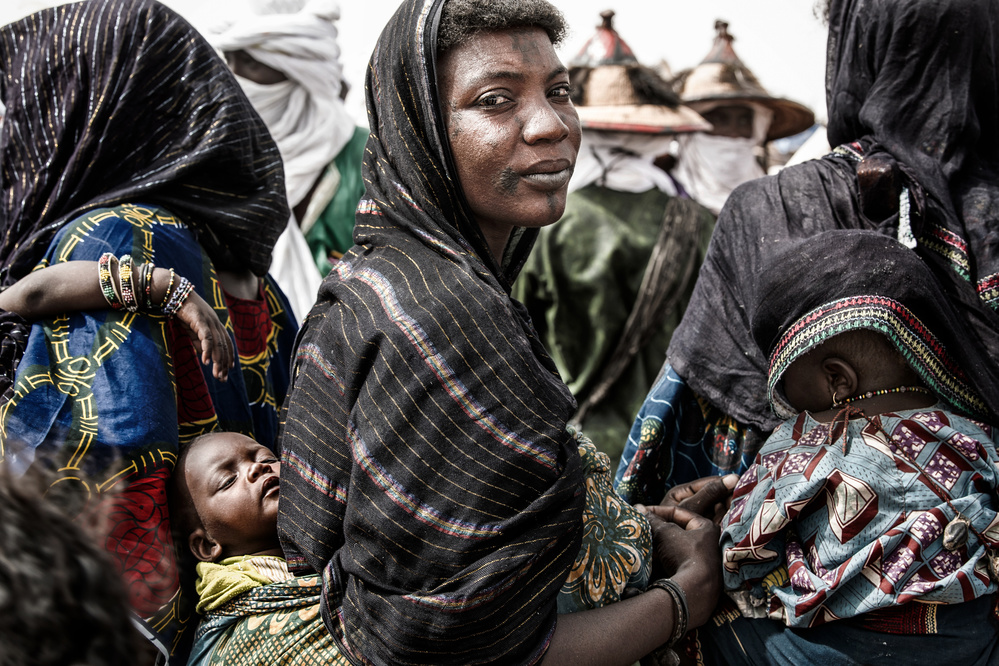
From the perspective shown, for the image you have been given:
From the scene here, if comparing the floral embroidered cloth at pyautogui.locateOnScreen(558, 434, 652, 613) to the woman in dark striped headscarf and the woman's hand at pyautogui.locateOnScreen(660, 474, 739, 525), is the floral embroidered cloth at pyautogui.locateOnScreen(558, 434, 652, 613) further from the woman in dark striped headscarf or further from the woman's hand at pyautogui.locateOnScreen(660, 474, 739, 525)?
the woman's hand at pyautogui.locateOnScreen(660, 474, 739, 525)

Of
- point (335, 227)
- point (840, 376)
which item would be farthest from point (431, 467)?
point (335, 227)

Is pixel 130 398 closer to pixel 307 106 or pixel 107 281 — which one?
pixel 107 281

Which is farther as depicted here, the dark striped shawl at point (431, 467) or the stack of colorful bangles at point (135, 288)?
the stack of colorful bangles at point (135, 288)

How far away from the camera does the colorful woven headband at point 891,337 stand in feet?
6.00

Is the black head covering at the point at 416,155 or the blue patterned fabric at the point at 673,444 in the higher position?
the black head covering at the point at 416,155

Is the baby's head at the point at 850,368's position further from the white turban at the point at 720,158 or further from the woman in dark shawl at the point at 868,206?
the white turban at the point at 720,158

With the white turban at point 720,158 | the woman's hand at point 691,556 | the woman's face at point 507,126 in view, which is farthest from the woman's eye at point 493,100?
the white turban at point 720,158

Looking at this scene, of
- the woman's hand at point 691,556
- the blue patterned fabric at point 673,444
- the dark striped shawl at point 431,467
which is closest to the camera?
the dark striped shawl at point 431,467

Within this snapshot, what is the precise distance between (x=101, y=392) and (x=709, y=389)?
5.27 feet

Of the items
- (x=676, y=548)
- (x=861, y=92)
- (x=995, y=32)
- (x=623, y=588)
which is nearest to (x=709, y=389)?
(x=676, y=548)

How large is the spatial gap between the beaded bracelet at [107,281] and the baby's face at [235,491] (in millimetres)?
417

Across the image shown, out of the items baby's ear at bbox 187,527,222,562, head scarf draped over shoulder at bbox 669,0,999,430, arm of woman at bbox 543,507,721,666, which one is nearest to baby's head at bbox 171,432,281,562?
baby's ear at bbox 187,527,222,562

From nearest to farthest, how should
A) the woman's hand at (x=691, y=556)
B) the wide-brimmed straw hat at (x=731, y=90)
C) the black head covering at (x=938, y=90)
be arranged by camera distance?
the woman's hand at (x=691, y=556)
the black head covering at (x=938, y=90)
the wide-brimmed straw hat at (x=731, y=90)

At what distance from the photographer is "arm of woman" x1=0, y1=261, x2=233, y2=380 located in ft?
6.80
